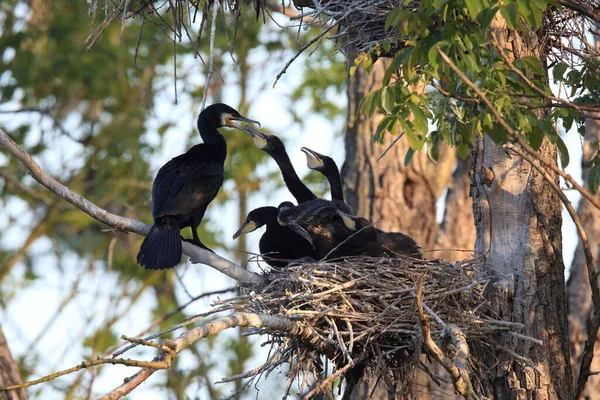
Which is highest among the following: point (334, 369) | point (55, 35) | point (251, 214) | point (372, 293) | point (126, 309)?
point (55, 35)

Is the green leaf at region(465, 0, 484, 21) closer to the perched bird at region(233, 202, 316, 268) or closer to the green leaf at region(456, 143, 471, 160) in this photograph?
the green leaf at region(456, 143, 471, 160)

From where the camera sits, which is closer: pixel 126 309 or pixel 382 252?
pixel 382 252

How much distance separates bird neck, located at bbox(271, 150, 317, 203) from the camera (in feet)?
23.7

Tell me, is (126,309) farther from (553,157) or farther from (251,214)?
(553,157)

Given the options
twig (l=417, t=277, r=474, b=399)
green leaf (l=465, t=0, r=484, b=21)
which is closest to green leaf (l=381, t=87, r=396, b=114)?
green leaf (l=465, t=0, r=484, b=21)

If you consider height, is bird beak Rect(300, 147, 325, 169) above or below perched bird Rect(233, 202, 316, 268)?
above

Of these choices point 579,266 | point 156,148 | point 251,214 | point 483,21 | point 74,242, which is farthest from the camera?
point 74,242

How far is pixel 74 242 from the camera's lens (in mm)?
15172

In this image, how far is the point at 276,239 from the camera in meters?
6.50

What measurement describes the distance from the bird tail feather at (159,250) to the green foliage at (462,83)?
6.96 feet

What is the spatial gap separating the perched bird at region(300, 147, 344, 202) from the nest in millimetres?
2015

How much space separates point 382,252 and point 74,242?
10.3m

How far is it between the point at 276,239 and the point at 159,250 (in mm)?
953

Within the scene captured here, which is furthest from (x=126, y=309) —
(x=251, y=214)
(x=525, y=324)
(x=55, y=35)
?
(x=525, y=324)
